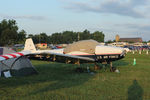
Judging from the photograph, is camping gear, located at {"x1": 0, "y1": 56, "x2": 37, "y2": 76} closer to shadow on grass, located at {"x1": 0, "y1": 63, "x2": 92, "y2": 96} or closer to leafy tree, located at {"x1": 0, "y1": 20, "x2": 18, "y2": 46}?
shadow on grass, located at {"x1": 0, "y1": 63, "x2": 92, "y2": 96}

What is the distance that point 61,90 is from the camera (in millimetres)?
6543

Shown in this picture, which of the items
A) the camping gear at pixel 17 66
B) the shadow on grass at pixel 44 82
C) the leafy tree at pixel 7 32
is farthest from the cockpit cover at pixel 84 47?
the leafy tree at pixel 7 32

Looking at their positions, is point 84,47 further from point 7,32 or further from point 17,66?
point 7,32

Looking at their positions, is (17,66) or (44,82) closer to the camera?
(44,82)

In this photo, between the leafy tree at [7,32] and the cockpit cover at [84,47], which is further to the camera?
the leafy tree at [7,32]

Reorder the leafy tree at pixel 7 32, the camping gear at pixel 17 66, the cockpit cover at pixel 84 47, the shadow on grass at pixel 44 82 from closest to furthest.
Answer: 1. the shadow on grass at pixel 44 82
2. the camping gear at pixel 17 66
3. the cockpit cover at pixel 84 47
4. the leafy tree at pixel 7 32

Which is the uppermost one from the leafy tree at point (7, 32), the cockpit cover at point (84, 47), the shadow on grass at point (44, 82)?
the leafy tree at point (7, 32)

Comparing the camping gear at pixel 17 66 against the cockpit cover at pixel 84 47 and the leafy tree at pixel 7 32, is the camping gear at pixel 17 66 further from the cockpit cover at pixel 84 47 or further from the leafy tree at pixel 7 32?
the leafy tree at pixel 7 32

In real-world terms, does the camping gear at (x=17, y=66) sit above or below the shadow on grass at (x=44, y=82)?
above

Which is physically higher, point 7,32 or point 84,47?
point 7,32

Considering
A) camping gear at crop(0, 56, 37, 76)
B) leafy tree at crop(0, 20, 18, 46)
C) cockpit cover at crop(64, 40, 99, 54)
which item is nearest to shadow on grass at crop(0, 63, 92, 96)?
camping gear at crop(0, 56, 37, 76)

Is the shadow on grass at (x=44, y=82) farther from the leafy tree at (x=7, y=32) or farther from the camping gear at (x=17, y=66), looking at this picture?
the leafy tree at (x=7, y=32)

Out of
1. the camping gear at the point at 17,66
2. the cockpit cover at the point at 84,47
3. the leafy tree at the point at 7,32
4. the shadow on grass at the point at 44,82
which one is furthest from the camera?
the leafy tree at the point at 7,32

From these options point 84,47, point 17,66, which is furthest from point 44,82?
point 84,47
